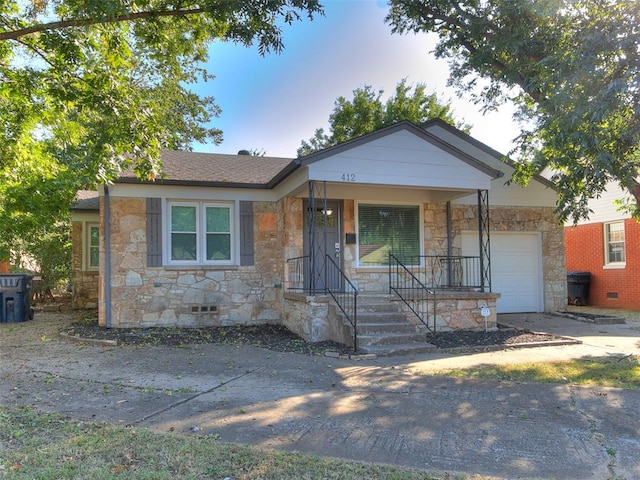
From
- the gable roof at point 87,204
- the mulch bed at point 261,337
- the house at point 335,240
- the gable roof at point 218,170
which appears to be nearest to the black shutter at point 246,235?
the house at point 335,240

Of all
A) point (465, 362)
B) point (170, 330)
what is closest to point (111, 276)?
point (170, 330)

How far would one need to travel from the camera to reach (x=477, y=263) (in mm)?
10930

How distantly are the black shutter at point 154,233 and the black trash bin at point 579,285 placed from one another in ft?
43.2

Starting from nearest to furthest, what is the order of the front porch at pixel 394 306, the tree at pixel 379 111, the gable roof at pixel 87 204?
1. the front porch at pixel 394 306
2. the gable roof at pixel 87 204
3. the tree at pixel 379 111

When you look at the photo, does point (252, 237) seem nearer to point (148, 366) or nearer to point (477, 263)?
point (148, 366)

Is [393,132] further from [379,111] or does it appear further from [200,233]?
[379,111]

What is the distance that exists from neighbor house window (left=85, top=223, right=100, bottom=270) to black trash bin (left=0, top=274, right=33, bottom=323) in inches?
67.1

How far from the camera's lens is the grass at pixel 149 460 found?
3.00 metres

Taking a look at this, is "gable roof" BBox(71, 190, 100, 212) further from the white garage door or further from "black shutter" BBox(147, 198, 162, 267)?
the white garage door

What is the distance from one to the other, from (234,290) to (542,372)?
20.6 ft

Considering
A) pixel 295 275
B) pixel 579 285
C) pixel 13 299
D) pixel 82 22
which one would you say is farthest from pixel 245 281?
pixel 579 285

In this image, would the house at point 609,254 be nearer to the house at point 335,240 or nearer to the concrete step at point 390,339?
the house at point 335,240

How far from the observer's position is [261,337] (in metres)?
8.54

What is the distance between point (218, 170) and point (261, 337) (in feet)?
14.6
